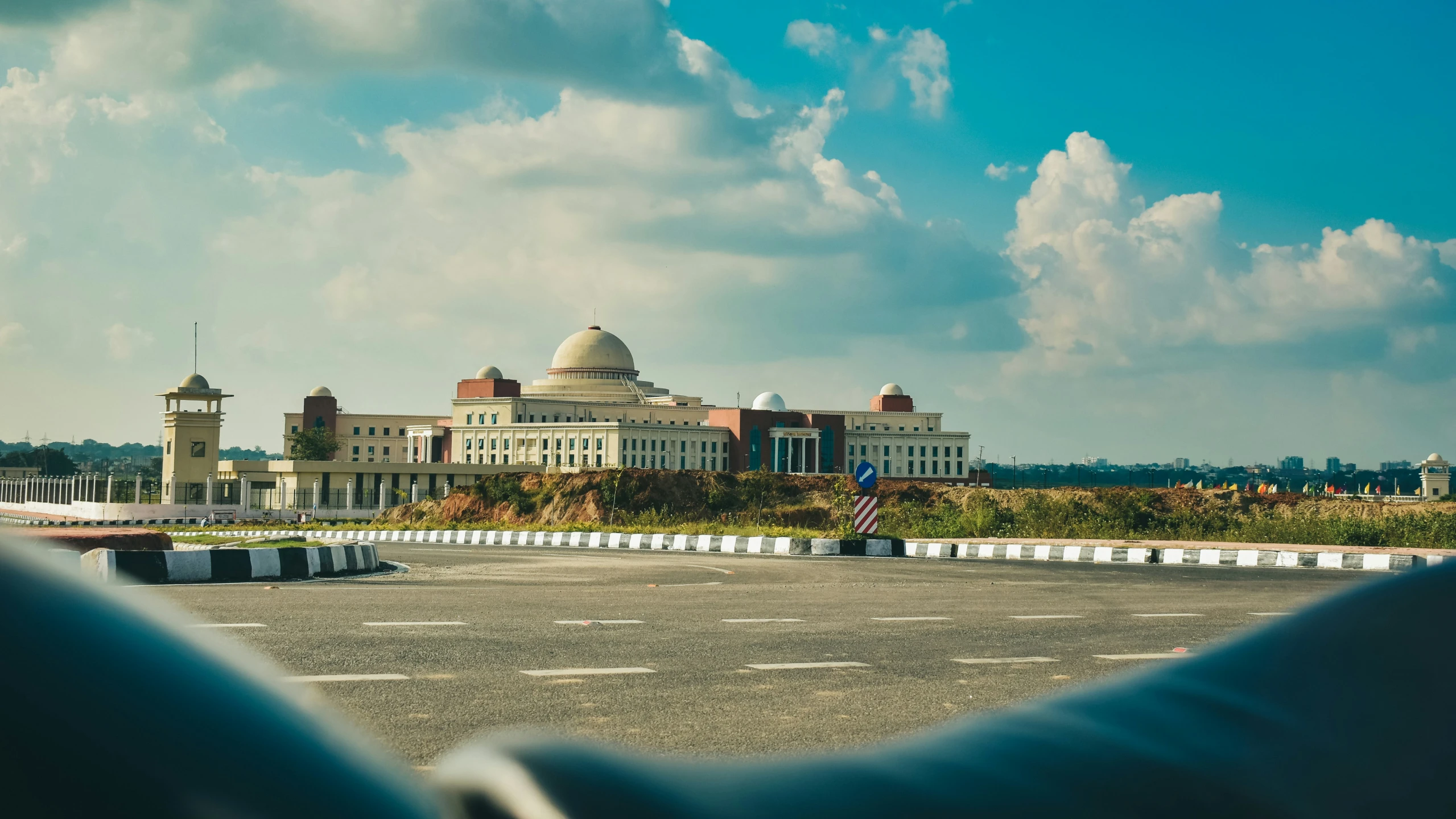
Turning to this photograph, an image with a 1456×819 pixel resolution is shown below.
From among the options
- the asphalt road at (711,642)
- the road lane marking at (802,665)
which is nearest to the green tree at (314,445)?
the asphalt road at (711,642)

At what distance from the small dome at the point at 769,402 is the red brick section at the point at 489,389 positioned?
24.7 meters

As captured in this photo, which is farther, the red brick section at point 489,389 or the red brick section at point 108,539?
the red brick section at point 489,389

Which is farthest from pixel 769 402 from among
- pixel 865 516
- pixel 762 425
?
pixel 865 516

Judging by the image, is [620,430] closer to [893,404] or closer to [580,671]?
[893,404]

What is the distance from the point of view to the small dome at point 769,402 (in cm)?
13625

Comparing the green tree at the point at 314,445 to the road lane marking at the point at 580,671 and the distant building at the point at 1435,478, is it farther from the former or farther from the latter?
the road lane marking at the point at 580,671

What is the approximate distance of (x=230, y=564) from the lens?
15.5 meters

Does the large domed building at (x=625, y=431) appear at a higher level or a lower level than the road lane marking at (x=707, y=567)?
higher

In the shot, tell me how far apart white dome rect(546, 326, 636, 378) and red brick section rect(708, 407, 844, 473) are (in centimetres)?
1303

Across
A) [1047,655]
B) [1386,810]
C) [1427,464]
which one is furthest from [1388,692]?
[1427,464]

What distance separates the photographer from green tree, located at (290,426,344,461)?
13212 centimetres

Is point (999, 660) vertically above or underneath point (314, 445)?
underneath

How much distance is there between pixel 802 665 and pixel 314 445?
432ft

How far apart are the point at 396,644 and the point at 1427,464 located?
11270 cm
